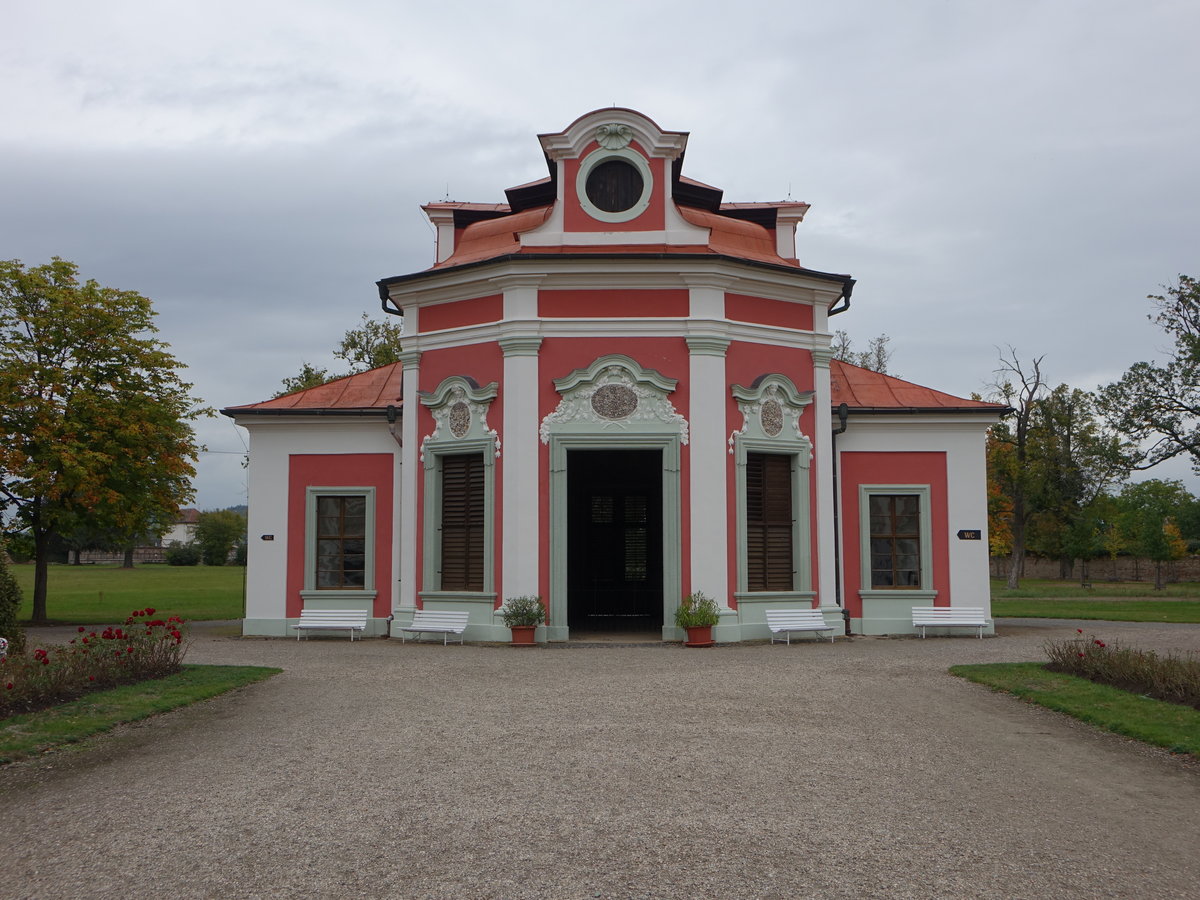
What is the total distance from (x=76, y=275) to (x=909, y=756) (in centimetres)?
2047

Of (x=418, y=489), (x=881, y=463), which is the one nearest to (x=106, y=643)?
(x=418, y=489)

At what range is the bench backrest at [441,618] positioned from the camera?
50.9 ft

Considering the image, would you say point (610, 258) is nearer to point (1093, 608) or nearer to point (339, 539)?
point (339, 539)

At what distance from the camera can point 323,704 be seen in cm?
965

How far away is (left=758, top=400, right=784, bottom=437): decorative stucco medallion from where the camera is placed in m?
16.1

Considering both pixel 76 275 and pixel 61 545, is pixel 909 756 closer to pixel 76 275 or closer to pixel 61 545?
pixel 76 275

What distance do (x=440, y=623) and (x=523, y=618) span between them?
1.55m

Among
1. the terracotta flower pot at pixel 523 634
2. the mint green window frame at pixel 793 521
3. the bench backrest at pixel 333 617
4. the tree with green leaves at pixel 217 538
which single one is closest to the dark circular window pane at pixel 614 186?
the mint green window frame at pixel 793 521

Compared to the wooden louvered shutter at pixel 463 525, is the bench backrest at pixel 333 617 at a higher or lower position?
lower

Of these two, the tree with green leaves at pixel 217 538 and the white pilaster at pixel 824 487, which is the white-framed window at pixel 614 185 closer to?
the white pilaster at pixel 824 487

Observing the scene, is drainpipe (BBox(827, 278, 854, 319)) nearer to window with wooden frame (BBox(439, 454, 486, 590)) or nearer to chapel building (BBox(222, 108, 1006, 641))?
chapel building (BBox(222, 108, 1006, 641))

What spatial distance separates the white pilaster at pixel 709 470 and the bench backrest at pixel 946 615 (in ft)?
12.3

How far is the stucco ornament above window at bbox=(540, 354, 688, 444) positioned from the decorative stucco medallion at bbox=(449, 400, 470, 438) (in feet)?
4.56

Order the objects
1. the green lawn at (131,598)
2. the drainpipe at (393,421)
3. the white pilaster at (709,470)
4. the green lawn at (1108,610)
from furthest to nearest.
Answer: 1. the green lawn at (131,598)
2. the green lawn at (1108,610)
3. the drainpipe at (393,421)
4. the white pilaster at (709,470)
